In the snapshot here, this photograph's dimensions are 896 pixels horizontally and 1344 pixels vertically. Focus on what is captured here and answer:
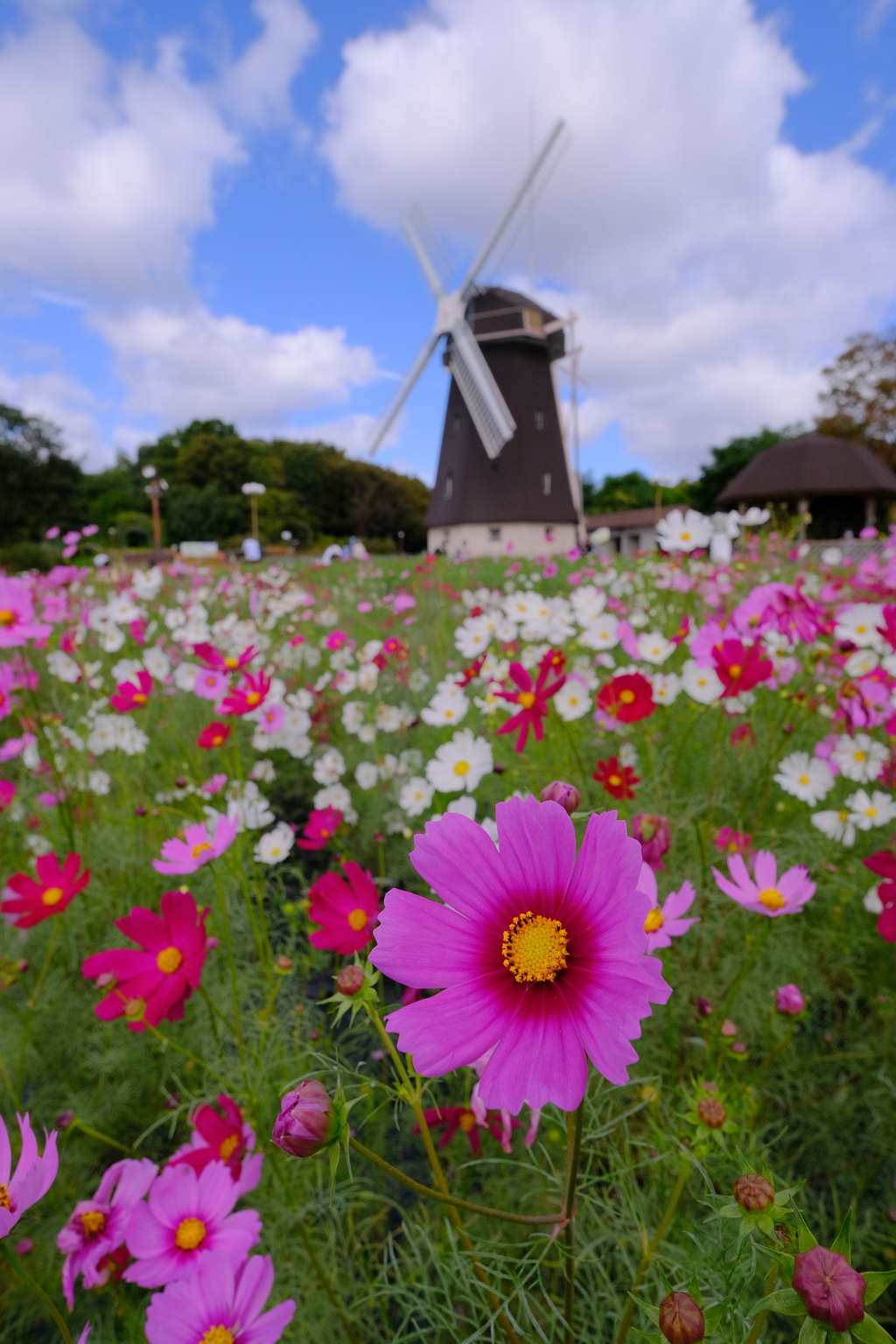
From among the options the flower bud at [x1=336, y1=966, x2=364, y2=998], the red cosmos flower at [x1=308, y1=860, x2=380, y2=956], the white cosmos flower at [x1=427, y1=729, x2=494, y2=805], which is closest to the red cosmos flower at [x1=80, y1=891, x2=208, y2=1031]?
the red cosmos flower at [x1=308, y1=860, x2=380, y2=956]

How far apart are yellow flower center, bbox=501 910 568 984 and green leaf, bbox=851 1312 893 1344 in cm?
18

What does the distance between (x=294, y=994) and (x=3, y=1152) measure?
858 millimetres

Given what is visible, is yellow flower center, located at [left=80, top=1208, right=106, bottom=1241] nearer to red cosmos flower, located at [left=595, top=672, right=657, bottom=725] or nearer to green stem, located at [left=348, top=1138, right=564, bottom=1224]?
green stem, located at [left=348, top=1138, right=564, bottom=1224]

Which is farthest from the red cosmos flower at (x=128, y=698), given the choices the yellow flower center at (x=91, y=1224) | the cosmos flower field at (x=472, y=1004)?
the yellow flower center at (x=91, y=1224)

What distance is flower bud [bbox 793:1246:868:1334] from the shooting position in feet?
0.91

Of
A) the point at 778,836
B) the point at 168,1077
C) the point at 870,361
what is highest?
the point at 870,361

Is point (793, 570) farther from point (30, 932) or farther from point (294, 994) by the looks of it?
point (30, 932)

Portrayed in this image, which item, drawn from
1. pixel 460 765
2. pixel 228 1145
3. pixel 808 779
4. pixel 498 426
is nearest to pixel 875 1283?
pixel 228 1145

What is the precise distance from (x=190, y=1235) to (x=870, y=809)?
45.1 inches

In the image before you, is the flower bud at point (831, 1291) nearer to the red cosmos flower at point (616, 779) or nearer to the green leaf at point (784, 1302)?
the green leaf at point (784, 1302)

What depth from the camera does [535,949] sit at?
366 mm

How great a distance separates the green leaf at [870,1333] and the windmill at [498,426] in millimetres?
12974

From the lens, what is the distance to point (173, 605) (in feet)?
10.8

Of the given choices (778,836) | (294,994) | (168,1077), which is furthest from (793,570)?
(168,1077)
